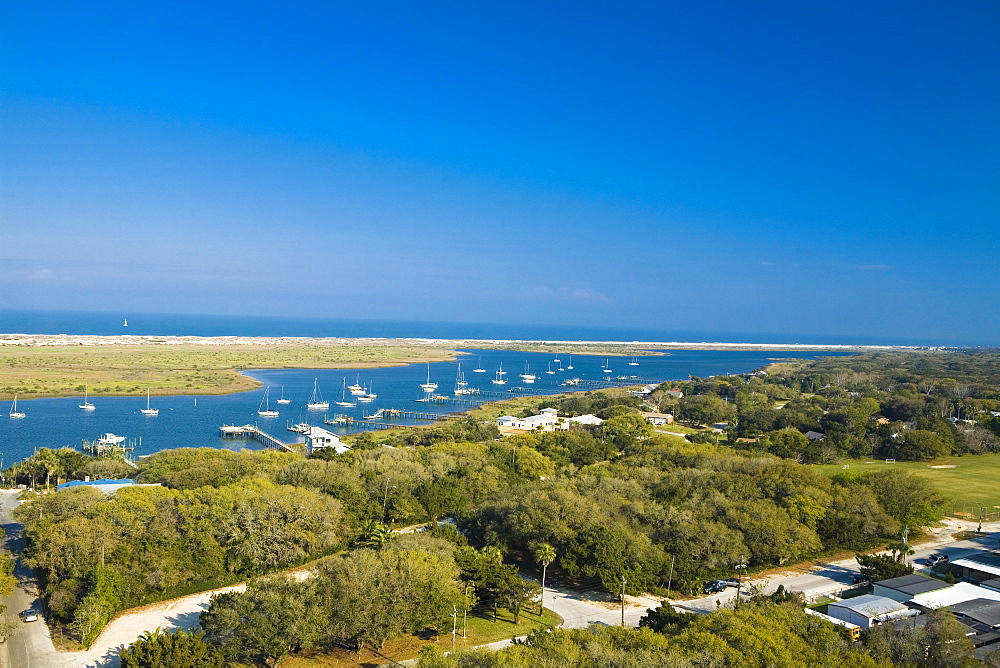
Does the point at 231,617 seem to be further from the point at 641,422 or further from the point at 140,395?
the point at 140,395

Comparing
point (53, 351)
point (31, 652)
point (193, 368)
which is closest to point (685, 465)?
point (31, 652)

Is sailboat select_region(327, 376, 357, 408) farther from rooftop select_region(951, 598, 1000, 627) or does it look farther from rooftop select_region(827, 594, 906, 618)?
rooftop select_region(951, 598, 1000, 627)

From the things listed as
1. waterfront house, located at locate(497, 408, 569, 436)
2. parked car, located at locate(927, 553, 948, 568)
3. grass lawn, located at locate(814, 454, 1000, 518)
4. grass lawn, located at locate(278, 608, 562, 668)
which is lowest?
grass lawn, located at locate(814, 454, 1000, 518)

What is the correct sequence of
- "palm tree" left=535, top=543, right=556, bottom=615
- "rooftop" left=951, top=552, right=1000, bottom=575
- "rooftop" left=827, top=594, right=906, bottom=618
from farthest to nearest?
"rooftop" left=951, top=552, right=1000, bottom=575 < "palm tree" left=535, top=543, right=556, bottom=615 < "rooftop" left=827, top=594, right=906, bottom=618

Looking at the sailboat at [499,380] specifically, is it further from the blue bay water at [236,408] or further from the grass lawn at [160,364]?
the grass lawn at [160,364]

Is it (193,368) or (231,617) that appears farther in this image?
(193,368)

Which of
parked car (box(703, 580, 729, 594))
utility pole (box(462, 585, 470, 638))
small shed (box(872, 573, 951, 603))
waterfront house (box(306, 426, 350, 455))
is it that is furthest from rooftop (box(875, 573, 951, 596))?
waterfront house (box(306, 426, 350, 455))

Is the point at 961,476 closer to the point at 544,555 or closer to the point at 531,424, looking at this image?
the point at 531,424
